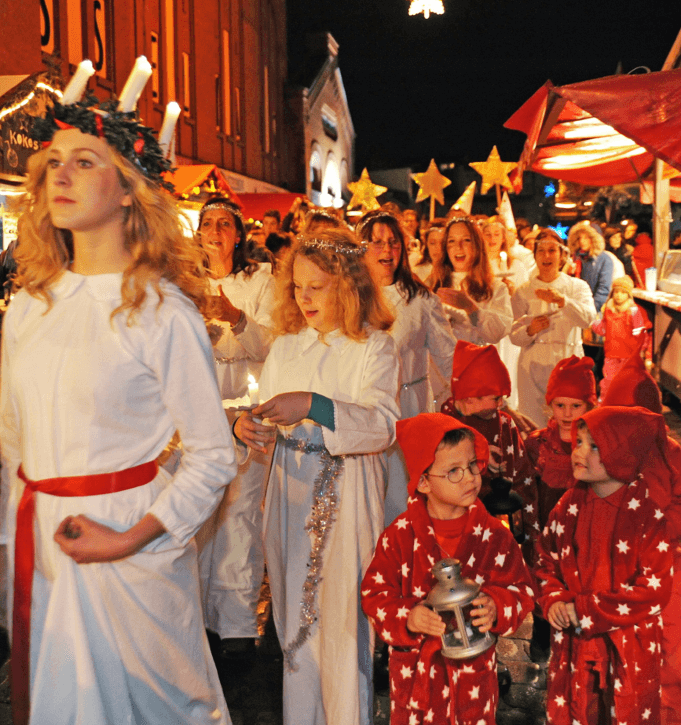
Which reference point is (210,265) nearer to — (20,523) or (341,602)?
(341,602)

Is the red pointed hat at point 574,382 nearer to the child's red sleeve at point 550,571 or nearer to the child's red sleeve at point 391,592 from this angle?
the child's red sleeve at point 550,571

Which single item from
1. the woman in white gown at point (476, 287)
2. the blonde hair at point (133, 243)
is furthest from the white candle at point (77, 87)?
the woman in white gown at point (476, 287)

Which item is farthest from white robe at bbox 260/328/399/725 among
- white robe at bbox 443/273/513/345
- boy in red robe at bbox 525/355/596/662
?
white robe at bbox 443/273/513/345

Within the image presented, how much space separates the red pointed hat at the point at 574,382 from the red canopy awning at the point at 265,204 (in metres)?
15.3

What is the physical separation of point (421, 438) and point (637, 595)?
93cm

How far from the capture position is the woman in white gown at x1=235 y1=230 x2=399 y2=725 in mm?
3270

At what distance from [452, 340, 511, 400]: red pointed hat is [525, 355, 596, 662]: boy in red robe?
0.27 metres

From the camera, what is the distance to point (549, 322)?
7355 mm

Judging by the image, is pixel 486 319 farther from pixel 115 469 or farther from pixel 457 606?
pixel 115 469

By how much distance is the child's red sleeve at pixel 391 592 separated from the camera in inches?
113

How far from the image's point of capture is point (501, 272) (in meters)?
10.1

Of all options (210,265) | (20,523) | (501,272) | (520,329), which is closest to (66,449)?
(20,523)

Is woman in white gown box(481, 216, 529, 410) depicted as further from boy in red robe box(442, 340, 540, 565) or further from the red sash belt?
the red sash belt

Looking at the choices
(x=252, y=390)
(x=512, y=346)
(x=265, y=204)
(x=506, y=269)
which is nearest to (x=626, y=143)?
(x=506, y=269)
